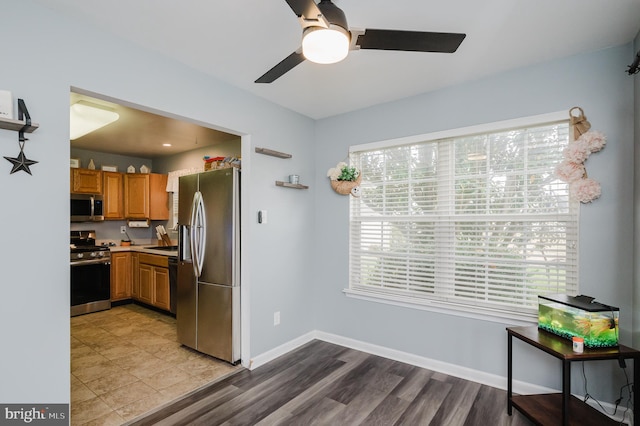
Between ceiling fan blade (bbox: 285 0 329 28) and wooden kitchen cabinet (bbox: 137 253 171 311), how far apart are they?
4.24 m

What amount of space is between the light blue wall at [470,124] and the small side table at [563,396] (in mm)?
274

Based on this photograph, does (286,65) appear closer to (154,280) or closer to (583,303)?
(583,303)

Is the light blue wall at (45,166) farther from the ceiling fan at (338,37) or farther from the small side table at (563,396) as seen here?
the small side table at (563,396)

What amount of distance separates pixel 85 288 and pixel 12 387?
143 inches

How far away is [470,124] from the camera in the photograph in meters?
2.81

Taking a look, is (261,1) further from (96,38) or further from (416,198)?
(416,198)

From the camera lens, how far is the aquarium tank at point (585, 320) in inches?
75.3

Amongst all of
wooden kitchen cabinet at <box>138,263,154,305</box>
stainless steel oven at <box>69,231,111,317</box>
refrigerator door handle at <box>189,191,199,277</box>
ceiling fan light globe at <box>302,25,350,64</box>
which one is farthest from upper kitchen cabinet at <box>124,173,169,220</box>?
ceiling fan light globe at <box>302,25,350,64</box>

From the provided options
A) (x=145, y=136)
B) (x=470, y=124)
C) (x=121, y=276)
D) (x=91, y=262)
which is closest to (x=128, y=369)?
(x=91, y=262)

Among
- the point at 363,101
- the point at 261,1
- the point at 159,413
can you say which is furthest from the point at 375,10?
the point at 159,413

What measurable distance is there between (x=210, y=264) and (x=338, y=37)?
8.26 feet

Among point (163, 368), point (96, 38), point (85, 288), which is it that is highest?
point (96, 38)

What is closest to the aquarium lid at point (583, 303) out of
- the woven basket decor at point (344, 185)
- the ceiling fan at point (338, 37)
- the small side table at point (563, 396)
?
the small side table at point (563, 396)

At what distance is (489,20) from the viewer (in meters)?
1.92
